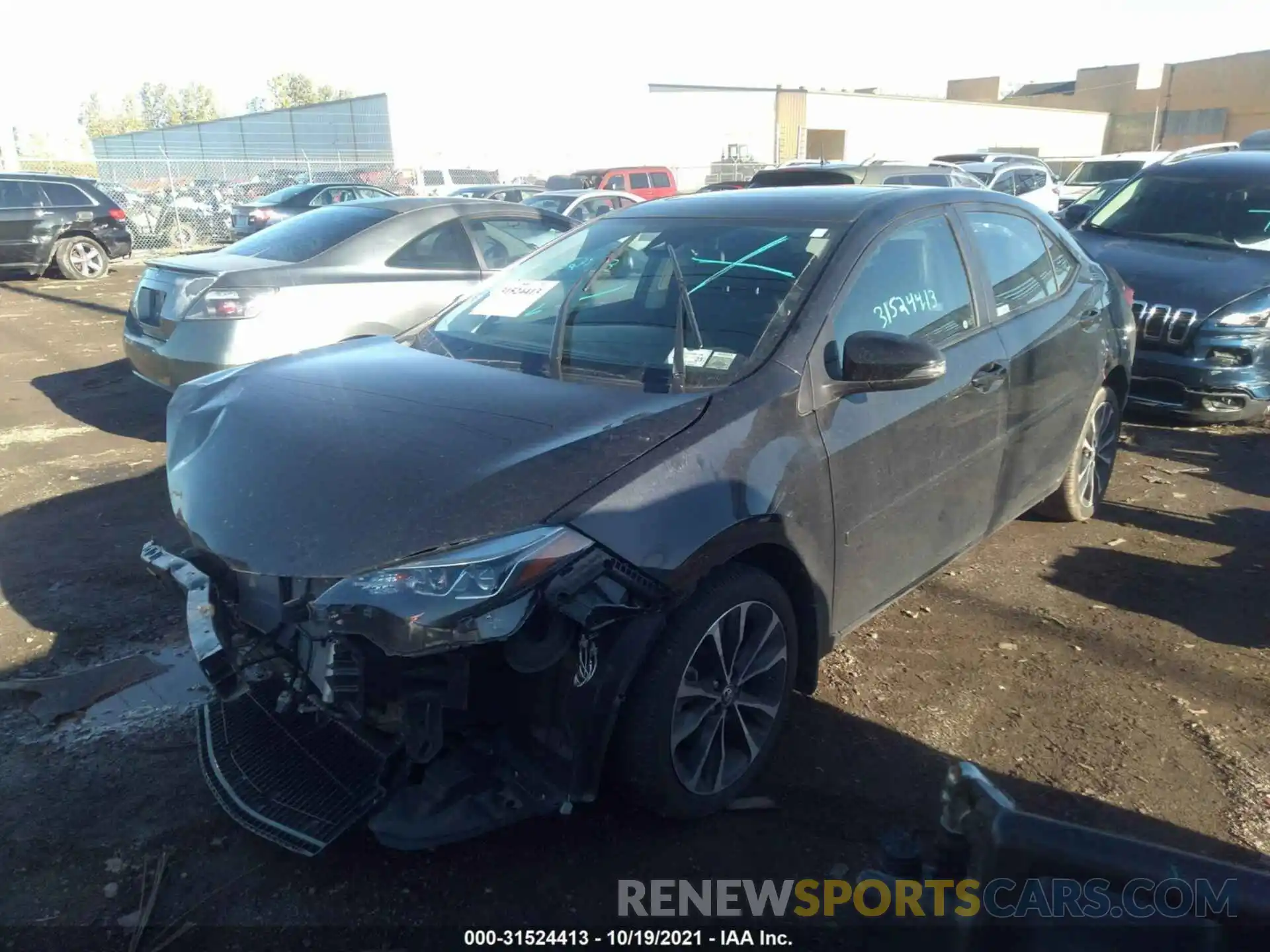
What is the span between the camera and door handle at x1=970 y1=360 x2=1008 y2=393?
3.63 meters

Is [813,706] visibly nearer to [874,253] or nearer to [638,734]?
[638,734]

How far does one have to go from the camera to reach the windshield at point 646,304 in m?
3.12

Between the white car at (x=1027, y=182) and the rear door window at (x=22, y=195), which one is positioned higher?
the rear door window at (x=22, y=195)

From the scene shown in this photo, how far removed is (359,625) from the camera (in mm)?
2230

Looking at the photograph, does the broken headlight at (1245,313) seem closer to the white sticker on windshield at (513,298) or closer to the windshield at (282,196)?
the white sticker on windshield at (513,298)

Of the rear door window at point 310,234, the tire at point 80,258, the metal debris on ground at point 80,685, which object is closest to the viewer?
the metal debris on ground at point 80,685

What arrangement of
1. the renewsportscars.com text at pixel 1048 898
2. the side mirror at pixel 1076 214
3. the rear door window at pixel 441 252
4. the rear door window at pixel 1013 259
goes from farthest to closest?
1. the side mirror at pixel 1076 214
2. the rear door window at pixel 441 252
3. the rear door window at pixel 1013 259
4. the renewsportscars.com text at pixel 1048 898

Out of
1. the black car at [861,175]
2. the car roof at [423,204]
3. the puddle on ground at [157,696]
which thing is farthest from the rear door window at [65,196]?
the puddle on ground at [157,696]

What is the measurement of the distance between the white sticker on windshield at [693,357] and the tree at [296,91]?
337 feet

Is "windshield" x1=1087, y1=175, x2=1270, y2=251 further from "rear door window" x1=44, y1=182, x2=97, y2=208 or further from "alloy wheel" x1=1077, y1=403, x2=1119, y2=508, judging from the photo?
"rear door window" x1=44, y1=182, x2=97, y2=208

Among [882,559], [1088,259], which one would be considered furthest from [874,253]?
[1088,259]

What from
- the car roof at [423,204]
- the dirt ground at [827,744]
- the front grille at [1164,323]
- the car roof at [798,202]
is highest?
the car roof at [798,202]

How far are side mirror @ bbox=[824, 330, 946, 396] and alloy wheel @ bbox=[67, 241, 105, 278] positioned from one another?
16.2m

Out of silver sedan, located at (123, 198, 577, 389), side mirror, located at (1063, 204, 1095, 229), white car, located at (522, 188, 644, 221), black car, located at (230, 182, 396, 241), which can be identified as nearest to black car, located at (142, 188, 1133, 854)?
silver sedan, located at (123, 198, 577, 389)
